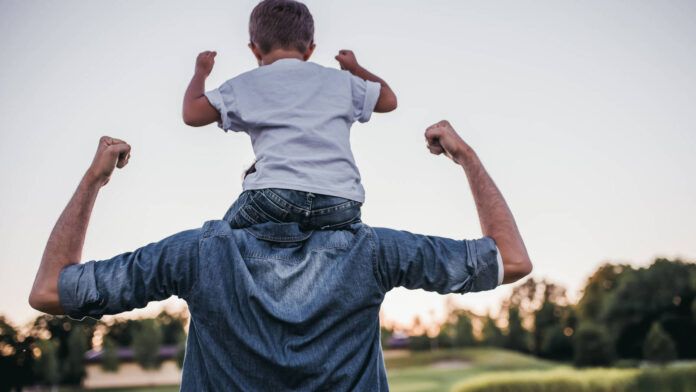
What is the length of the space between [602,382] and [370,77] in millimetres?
50076

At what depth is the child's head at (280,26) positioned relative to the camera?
7.40ft

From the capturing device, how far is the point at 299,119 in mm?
2125

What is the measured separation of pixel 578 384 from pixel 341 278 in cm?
4866

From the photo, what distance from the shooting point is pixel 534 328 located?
80875 mm

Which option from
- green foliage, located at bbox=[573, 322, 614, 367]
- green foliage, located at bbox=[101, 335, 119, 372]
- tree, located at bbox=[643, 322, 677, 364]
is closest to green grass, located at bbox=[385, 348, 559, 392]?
green foliage, located at bbox=[573, 322, 614, 367]

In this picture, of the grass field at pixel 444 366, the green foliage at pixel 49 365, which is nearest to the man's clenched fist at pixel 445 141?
the grass field at pixel 444 366

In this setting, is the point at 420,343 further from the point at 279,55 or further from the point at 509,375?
the point at 279,55

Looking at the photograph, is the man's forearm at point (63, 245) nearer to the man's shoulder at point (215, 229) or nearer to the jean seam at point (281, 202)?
the man's shoulder at point (215, 229)

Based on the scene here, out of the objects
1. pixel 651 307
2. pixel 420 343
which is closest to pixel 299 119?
pixel 651 307

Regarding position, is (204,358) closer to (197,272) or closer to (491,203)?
(197,272)

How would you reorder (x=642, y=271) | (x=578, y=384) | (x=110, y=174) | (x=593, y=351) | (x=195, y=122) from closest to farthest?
(x=110, y=174)
(x=195, y=122)
(x=578, y=384)
(x=593, y=351)
(x=642, y=271)

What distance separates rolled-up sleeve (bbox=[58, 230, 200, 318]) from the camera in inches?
72.2

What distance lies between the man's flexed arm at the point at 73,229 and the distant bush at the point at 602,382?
47.3 metres

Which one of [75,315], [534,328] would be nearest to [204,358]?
[75,315]
